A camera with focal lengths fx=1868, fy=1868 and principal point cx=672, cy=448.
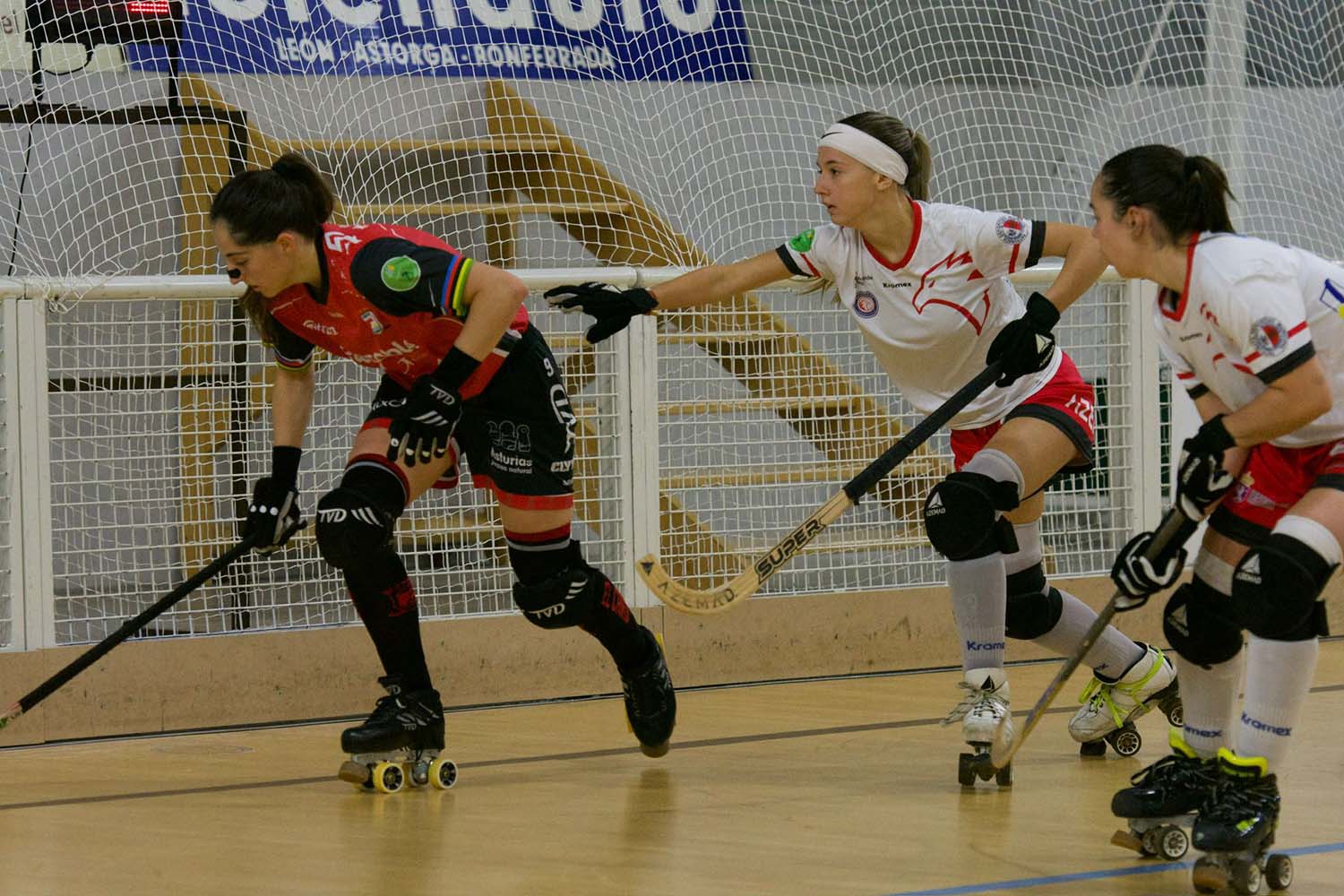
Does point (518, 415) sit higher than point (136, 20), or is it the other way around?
point (136, 20)

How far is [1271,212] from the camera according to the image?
709 cm

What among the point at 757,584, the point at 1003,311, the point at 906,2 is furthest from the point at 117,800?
the point at 906,2

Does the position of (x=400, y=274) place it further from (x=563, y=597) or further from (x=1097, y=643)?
(x=1097, y=643)

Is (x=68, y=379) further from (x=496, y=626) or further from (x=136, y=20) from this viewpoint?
(x=136, y=20)

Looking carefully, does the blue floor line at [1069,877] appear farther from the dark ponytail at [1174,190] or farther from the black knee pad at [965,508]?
the dark ponytail at [1174,190]

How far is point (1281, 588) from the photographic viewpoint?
2562 millimetres

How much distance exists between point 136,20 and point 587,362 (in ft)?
5.91

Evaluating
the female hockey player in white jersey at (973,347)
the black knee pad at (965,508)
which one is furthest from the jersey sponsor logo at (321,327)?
the black knee pad at (965,508)

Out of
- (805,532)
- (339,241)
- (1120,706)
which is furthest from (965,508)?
(339,241)

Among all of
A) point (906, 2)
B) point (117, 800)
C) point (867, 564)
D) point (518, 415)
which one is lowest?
point (117, 800)

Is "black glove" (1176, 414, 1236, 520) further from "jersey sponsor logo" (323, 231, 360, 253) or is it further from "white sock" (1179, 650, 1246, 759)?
"jersey sponsor logo" (323, 231, 360, 253)

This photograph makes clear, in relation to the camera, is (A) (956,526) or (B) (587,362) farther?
(B) (587,362)

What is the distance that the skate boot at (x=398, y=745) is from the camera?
3.48 meters

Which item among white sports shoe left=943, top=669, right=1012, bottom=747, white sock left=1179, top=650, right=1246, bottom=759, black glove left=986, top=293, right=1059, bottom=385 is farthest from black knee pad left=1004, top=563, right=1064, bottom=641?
→ white sock left=1179, top=650, right=1246, bottom=759
